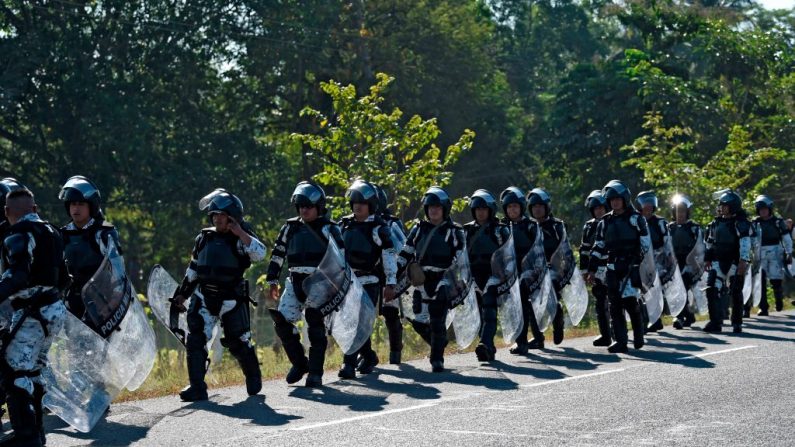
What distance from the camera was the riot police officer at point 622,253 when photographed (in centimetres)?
1598

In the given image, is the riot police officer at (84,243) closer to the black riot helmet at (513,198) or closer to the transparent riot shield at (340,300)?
the transparent riot shield at (340,300)

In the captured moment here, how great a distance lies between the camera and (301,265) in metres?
12.8

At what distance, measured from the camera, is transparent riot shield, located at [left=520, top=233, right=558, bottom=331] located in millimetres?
16344

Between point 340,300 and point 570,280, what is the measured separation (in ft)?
18.2

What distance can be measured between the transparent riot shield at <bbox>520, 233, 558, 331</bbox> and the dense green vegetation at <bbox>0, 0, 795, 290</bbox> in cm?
1213

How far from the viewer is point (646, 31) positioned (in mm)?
39938

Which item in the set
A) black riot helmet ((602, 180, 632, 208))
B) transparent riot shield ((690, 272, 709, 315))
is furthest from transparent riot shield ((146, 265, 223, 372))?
transparent riot shield ((690, 272, 709, 315))

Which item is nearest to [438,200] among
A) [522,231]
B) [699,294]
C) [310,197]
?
[310,197]

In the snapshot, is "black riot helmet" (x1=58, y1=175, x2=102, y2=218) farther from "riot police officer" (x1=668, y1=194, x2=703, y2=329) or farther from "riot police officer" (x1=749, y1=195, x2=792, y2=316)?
"riot police officer" (x1=749, y1=195, x2=792, y2=316)

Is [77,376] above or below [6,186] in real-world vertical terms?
below

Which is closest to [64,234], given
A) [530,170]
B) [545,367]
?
[545,367]

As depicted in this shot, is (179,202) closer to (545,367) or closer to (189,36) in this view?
(189,36)

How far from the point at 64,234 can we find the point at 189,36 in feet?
81.4

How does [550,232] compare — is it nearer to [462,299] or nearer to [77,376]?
[462,299]
